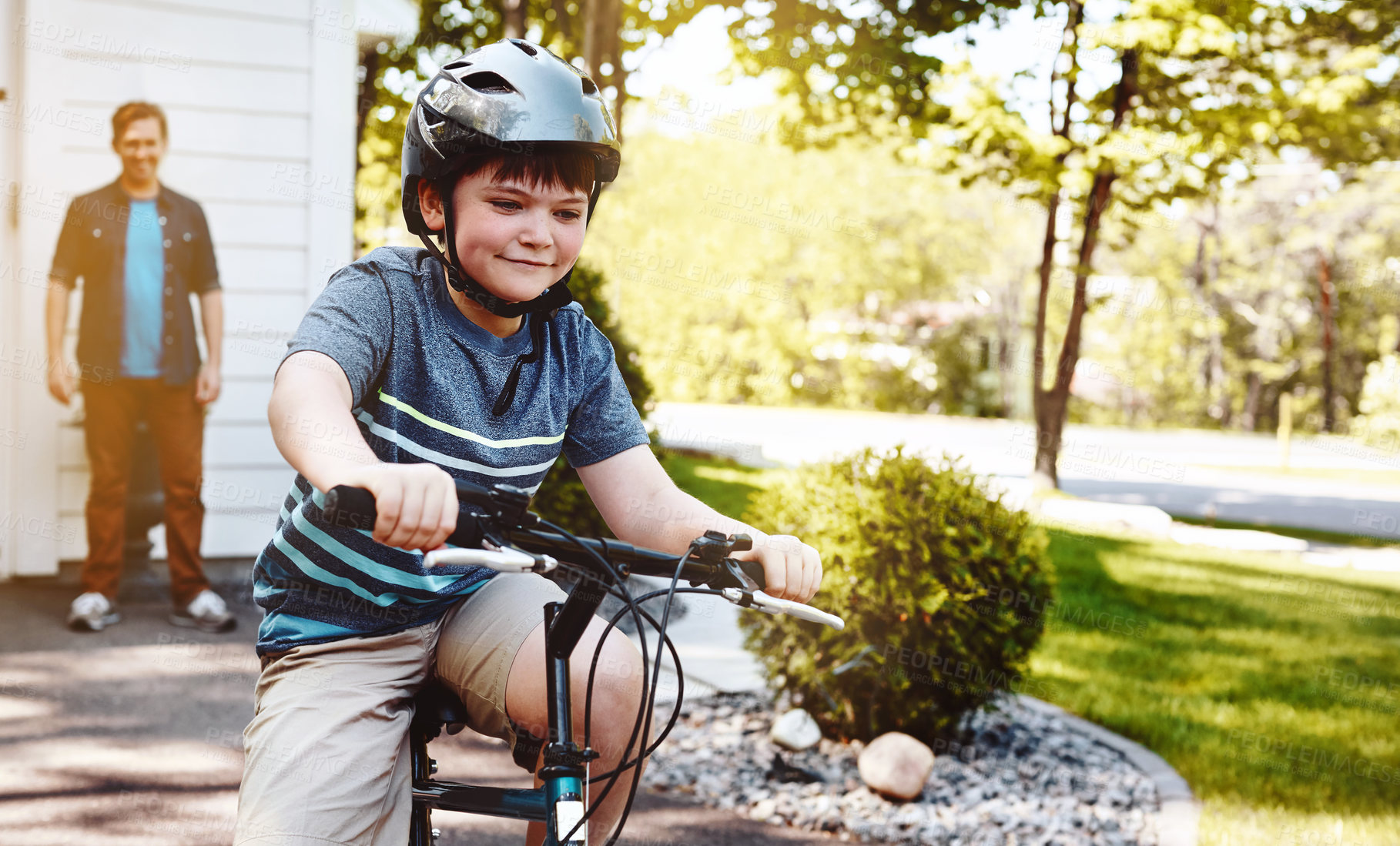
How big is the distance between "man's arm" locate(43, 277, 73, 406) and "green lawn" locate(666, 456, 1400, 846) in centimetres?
600

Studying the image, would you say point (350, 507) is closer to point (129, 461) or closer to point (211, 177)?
point (129, 461)

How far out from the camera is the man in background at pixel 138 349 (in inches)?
242

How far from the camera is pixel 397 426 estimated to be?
2076 millimetres

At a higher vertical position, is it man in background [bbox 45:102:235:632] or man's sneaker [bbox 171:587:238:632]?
man in background [bbox 45:102:235:632]

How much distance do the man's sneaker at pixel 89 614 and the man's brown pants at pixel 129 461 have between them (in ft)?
0.37

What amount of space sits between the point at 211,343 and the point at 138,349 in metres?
0.38

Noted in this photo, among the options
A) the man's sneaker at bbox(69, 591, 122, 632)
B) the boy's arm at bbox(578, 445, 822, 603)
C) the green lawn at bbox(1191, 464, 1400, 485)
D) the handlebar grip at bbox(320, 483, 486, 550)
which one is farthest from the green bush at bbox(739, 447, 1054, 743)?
the green lawn at bbox(1191, 464, 1400, 485)

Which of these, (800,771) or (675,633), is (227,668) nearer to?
(675,633)

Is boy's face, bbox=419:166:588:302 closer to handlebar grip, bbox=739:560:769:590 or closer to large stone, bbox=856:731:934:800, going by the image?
handlebar grip, bbox=739:560:769:590

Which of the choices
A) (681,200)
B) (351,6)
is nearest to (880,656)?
(351,6)

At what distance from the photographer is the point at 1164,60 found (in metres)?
12.8

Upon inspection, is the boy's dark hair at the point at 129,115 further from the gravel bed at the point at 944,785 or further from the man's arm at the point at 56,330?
the gravel bed at the point at 944,785

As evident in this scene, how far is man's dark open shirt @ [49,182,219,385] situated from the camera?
6191 millimetres

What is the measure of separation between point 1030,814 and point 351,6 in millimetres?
6675
